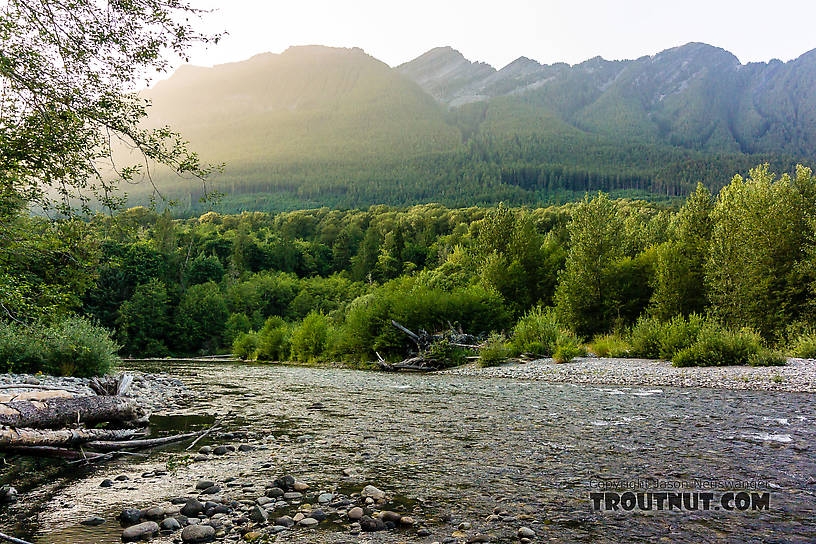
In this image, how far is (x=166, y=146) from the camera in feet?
29.1

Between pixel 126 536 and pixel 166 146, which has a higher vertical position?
pixel 166 146

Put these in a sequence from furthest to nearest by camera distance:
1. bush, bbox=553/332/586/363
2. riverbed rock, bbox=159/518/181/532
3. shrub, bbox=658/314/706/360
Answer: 1. bush, bbox=553/332/586/363
2. shrub, bbox=658/314/706/360
3. riverbed rock, bbox=159/518/181/532

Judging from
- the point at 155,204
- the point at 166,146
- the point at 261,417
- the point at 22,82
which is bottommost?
the point at 261,417

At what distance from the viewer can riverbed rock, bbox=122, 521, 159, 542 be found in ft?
15.9

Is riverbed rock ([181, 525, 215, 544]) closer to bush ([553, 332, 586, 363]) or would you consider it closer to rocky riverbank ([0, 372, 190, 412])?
rocky riverbank ([0, 372, 190, 412])

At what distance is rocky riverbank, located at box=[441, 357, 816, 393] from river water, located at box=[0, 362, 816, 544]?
2431mm

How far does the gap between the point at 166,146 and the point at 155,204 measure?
1.69m

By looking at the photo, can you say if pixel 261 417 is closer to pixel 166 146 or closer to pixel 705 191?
pixel 166 146

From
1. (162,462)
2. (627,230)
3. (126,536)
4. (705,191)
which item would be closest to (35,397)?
(162,462)

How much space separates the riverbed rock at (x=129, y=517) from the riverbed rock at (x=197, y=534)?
799 millimetres

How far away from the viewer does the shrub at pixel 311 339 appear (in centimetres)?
3934

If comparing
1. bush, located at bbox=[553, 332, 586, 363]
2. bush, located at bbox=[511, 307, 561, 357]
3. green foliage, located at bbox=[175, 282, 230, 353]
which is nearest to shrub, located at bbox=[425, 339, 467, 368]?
bush, located at bbox=[511, 307, 561, 357]

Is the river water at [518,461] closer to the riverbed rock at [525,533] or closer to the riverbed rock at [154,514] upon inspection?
the riverbed rock at [525,533]

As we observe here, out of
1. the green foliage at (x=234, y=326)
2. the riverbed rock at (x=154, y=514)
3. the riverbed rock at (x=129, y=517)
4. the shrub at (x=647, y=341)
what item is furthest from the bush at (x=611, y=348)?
the green foliage at (x=234, y=326)
